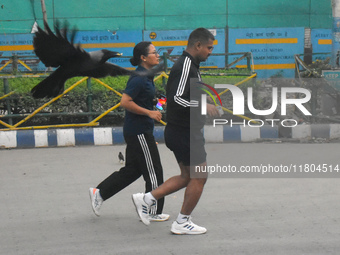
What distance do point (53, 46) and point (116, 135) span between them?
5721 millimetres

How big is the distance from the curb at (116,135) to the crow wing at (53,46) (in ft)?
18.3

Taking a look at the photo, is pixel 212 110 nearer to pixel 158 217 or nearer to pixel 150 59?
pixel 150 59

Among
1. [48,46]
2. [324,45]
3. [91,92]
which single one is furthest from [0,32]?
[48,46]

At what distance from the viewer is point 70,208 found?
5.99m

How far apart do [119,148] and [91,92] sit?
1.47 meters

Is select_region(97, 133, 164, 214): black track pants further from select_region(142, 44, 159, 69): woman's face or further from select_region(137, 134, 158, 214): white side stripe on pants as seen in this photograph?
select_region(142, 44, 159, 69): woman's face

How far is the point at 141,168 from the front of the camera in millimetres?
5375

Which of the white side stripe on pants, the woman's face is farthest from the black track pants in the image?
the woman's face

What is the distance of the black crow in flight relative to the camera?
176 inches

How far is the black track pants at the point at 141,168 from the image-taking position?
5.32m

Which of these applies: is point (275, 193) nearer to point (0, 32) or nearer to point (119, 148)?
point (119, 148)

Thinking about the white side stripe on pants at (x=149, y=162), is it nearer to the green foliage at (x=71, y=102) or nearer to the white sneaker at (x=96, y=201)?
the white sneaker at (x=96, y=201)

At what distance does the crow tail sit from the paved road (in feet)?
3.83

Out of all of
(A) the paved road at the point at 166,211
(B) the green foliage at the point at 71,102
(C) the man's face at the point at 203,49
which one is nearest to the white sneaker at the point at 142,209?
(A) the paved road at the point at 166,211
